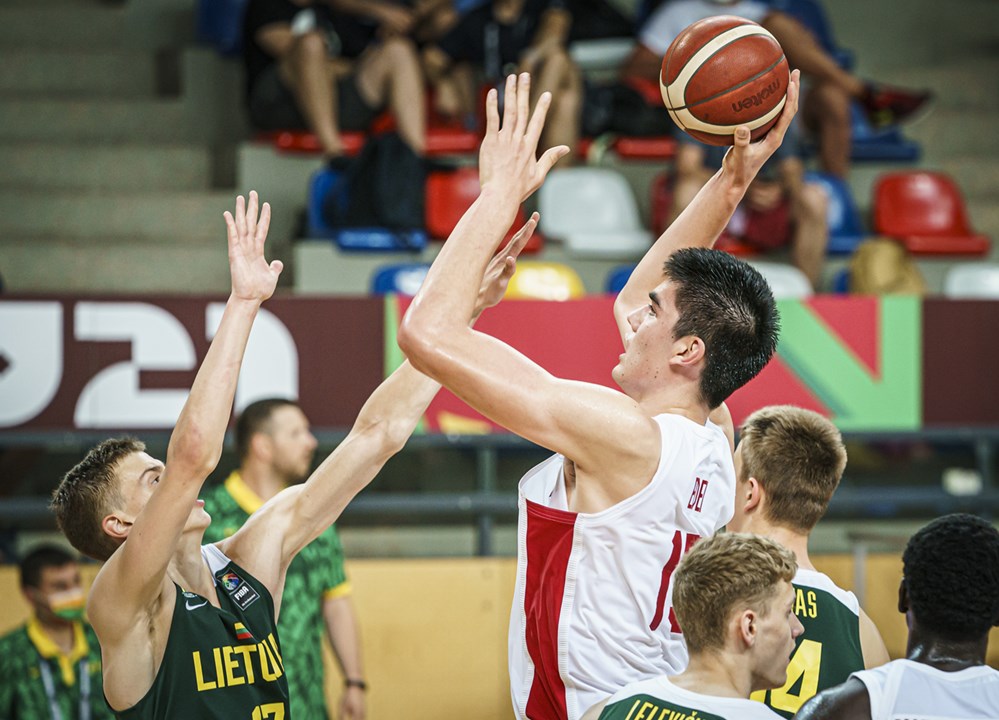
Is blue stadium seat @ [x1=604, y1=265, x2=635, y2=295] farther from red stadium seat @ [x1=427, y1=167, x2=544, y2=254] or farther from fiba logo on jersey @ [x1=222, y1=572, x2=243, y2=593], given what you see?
fiba logo on jersey @ [x1=222, y1=572, x2=243, y2=593]

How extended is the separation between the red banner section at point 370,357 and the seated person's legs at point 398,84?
89.8 inches

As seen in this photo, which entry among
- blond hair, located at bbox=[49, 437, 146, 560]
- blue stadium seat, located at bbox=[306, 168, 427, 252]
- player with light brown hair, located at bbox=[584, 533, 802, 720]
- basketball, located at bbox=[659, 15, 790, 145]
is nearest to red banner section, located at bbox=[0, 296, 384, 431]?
blue stadium seat, located at bbox=[306, 168, 427, 252]

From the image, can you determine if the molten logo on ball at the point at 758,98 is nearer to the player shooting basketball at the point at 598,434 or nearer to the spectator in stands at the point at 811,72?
the player shooting basketball at the point at 598,434

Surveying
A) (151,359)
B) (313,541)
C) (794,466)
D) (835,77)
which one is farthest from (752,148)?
(835,77)

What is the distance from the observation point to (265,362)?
643 cm

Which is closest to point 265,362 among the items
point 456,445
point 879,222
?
point 456,445

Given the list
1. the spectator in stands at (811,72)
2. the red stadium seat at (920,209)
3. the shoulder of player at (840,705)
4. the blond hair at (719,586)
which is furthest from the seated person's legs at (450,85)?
the shoulder of player at (840,705)

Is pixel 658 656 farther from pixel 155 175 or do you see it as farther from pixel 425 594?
pixel 155 175

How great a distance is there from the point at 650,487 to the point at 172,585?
1132 mm

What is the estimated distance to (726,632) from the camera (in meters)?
2.67

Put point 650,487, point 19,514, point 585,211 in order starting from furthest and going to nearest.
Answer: point 585,211 → point 19,514 → point 650,487

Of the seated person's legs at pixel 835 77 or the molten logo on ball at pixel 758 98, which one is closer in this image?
the molten logo on ball at pixel 758 98

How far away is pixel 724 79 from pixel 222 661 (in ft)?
6.16

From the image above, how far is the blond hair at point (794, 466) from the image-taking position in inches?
135
